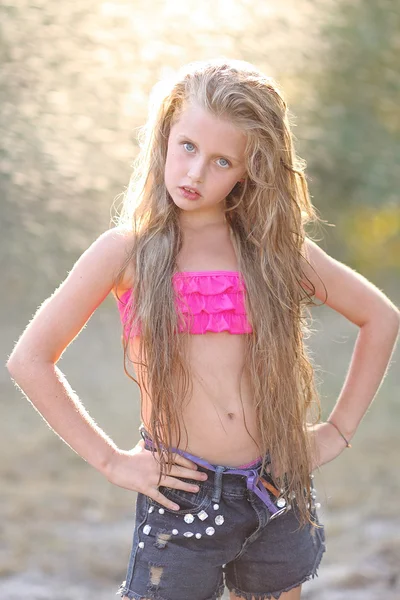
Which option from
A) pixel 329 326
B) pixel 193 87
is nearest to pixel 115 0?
pixel 193 87

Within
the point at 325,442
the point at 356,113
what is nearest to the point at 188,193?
the point at 325,442

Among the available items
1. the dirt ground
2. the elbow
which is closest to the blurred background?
the dirt ground

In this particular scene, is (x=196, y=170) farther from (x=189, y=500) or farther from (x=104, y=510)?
(x=104, y=510)

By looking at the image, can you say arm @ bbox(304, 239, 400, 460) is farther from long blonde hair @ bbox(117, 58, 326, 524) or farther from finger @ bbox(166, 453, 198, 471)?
finger @ bbox(166, 453, 198, 471)

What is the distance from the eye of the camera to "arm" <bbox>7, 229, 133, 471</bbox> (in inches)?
64.3

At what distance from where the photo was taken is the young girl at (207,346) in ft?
5.40

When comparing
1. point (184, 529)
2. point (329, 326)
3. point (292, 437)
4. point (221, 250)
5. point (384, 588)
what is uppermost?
point (221, 250)

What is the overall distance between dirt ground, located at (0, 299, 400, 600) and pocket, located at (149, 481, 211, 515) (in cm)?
75

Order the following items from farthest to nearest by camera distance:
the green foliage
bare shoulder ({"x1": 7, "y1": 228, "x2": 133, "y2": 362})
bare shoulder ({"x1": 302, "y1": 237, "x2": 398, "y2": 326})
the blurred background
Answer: the green foliage
the blurred background
bare shoulder ({"x1": 302, "y1": 237, "x2": 398, "y2": 326})
bare shoulder ({"x1": 7, "y1": 228, "x2": 133, "y2": 362})

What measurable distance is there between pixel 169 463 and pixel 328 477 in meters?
2.47

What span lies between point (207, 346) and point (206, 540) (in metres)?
0.34

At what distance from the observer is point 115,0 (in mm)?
3277

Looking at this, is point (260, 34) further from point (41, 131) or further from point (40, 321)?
point (40, 321)

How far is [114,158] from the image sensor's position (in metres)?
3.19
